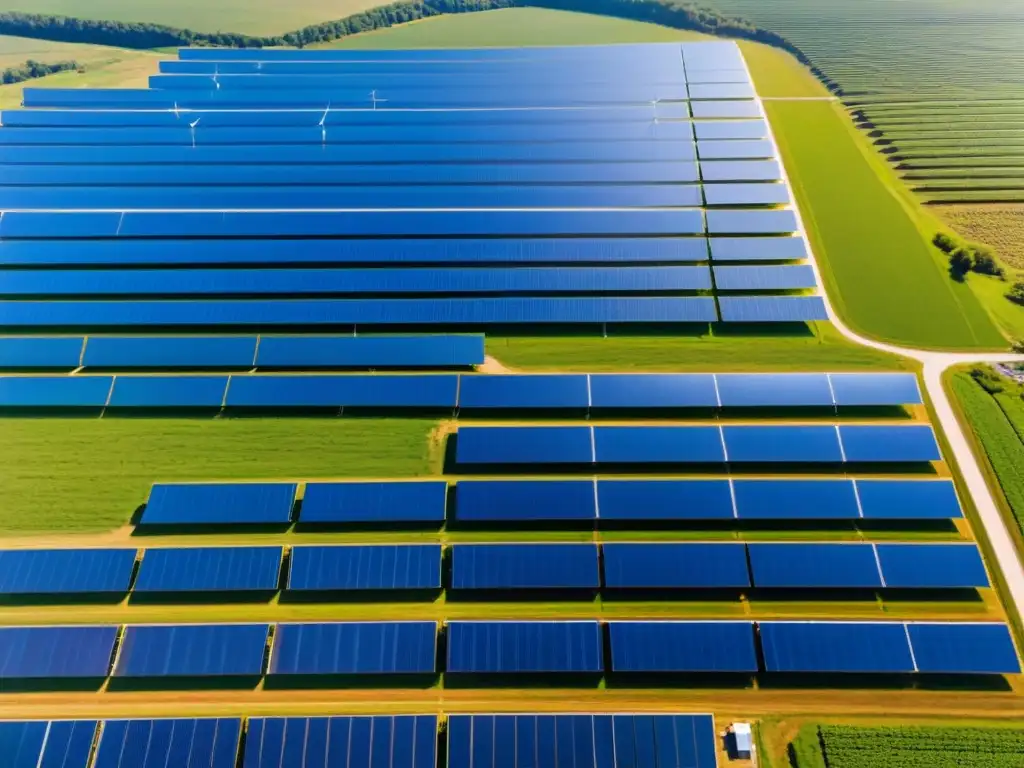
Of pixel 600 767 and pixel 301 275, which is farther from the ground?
pixel 301 275

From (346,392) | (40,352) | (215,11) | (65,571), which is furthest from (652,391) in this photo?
(215,11)

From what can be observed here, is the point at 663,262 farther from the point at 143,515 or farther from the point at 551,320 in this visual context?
the point at 143,515

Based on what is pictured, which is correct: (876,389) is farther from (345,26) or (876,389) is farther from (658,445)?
(345,26)

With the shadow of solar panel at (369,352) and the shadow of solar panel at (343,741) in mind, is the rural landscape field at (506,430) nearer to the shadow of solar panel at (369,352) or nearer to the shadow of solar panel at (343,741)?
the shadow of solar panel at (343,741)

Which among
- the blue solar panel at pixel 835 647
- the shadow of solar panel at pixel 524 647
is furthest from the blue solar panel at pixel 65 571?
the blue solar panel at pixel 835 647

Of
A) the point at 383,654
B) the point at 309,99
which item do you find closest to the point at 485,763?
the point at 383,654

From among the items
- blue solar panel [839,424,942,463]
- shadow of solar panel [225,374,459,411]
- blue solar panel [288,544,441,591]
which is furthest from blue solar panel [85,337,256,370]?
blue solar panel [839,424,942,463]
